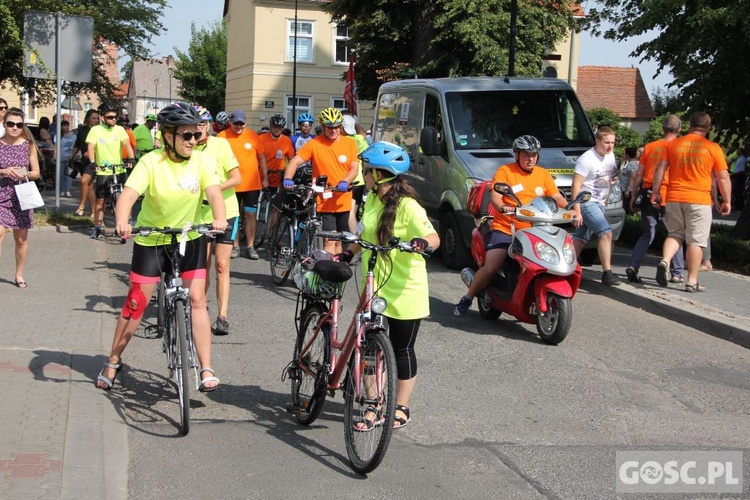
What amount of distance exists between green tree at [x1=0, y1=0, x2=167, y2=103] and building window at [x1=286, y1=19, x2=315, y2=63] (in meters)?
20.0

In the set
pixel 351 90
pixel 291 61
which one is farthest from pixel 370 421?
pixel 291 61

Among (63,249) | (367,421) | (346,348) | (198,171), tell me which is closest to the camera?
(367,421)

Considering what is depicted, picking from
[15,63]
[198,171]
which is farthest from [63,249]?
[15,63]

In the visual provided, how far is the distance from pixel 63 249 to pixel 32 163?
3.43m

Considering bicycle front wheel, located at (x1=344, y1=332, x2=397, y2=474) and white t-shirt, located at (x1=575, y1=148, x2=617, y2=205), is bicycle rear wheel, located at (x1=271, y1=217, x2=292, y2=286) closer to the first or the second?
white t-shirt, located at (x1=575, y1=148, x2=617, y2=205)

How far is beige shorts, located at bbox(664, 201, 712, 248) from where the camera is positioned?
36.2 feet

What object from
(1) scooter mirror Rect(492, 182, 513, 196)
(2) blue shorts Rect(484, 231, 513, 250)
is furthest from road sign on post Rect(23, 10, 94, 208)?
(1) scooter mirror Rect(492, 182, 513, 196)

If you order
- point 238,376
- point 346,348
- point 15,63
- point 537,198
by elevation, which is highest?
point 15,63

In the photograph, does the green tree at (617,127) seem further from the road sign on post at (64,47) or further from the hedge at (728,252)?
the road sign on post at (64,47)

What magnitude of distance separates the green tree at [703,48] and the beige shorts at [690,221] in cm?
297

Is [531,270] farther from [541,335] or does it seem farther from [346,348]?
[346,348]

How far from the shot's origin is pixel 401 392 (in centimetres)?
583

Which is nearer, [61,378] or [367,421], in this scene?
[367,421]

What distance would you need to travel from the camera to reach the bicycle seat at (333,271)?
223 inches
